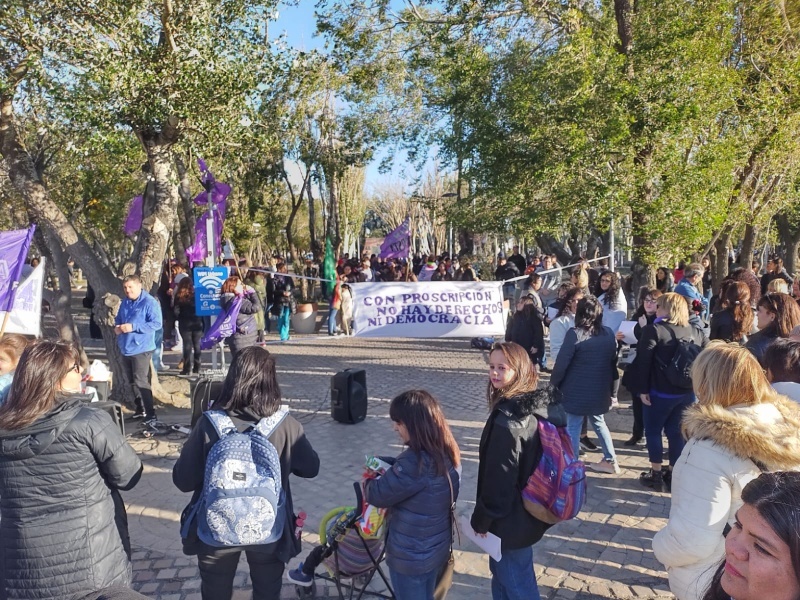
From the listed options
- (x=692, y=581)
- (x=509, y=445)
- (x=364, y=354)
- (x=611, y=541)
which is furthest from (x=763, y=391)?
(x=364, y=354)

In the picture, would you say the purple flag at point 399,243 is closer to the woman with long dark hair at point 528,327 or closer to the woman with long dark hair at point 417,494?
the woman with long dark hair at point 528,327

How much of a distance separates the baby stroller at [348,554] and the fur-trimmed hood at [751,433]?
1.79 metres

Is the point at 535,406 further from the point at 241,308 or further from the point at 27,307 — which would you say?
the point at 241,308

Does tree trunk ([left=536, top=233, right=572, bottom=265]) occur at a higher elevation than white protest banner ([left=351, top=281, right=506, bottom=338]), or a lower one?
higher

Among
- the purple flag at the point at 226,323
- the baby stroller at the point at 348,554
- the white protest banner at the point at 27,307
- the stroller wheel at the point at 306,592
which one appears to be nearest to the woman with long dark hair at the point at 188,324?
the purple flag at the point at 226,323

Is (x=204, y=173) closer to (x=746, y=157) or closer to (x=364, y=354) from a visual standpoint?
(x=364, y=354)

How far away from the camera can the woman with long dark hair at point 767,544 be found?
130 cm

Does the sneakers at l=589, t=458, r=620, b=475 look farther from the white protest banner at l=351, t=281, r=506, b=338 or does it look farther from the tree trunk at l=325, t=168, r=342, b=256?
the tree trunk at l=325, t=168, r=342, b=256

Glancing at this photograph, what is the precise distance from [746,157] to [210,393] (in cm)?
1060

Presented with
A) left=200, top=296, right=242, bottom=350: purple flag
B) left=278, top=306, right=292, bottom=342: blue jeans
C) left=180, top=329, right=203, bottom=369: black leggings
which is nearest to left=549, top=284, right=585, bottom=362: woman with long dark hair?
left=200, top=296, right=242, bottom=350: purple flag

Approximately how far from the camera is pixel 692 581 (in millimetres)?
2586

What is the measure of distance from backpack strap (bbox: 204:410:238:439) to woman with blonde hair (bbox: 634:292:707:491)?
369 centimetres

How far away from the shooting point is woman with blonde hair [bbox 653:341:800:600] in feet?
8.17

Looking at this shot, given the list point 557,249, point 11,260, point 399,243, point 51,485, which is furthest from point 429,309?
point 399,243
